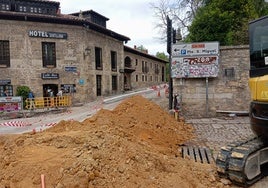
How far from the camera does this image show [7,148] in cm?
550

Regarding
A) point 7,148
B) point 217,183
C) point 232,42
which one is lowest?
point 217,183

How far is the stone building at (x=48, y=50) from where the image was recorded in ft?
68.9

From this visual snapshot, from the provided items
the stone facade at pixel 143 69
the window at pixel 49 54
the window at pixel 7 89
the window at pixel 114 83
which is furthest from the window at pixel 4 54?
the stone facade at pixel 143 69

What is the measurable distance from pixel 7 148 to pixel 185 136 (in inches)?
221

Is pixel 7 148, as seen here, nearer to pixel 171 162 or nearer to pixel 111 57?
pixel 171 162

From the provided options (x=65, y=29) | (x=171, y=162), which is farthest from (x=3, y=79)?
(x=171, y=162)

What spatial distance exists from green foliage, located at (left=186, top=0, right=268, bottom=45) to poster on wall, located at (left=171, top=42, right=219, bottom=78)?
4355 mm

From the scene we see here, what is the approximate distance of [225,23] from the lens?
1620 cm

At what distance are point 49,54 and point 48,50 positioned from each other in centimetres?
36

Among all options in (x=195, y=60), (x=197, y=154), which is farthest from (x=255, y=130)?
(x=195, y=60)

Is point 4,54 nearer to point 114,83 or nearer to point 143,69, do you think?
point 114,83

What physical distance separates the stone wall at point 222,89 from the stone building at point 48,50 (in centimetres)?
1298

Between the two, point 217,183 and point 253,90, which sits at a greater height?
point 253,90

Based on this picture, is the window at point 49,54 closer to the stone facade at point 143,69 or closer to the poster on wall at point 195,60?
the poster on wall at point 195,60
